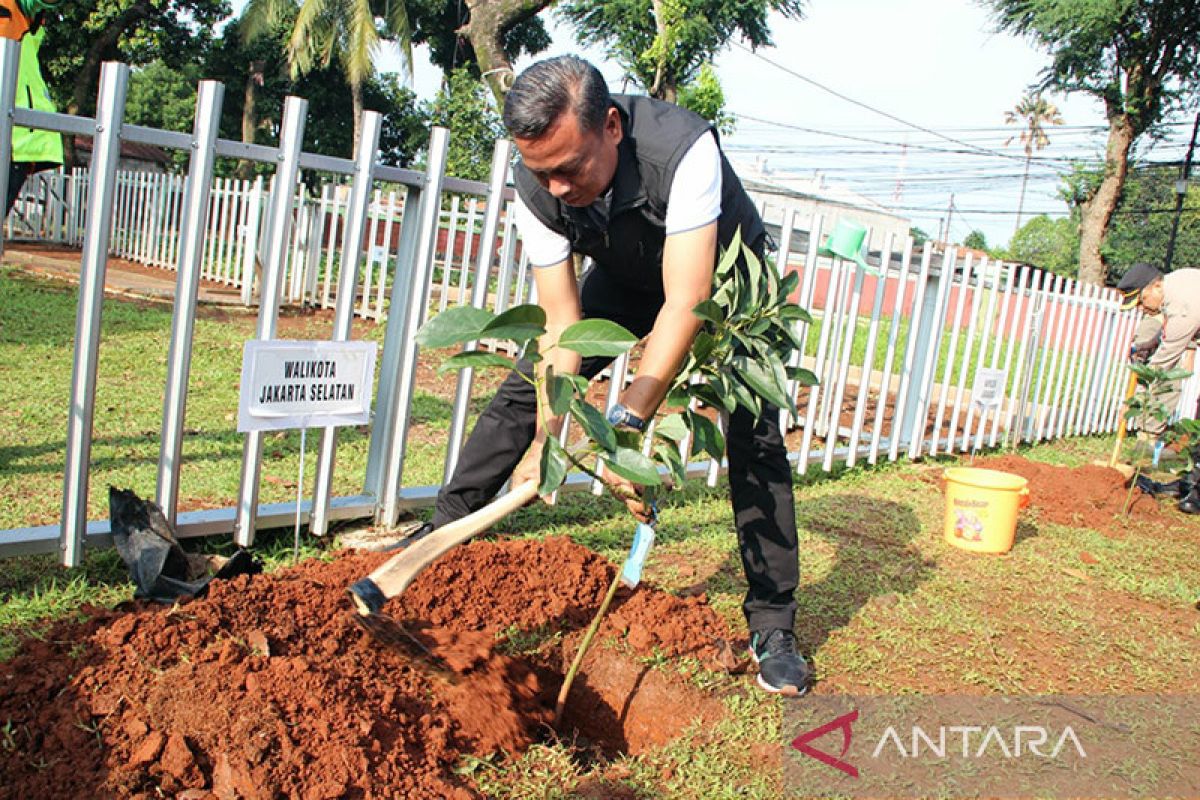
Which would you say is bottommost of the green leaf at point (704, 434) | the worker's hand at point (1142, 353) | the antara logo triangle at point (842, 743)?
the antara logo triangle at point (842, 743)

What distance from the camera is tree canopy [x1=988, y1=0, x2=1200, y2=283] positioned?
1647 centimetres

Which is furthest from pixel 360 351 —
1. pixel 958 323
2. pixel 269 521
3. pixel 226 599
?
pixel 958 323

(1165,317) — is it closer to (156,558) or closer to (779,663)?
(779,663)

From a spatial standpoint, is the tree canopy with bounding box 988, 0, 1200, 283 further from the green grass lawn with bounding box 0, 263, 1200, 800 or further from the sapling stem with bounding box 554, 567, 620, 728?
the sapling stem with bounding box 554, 567, 620, 728

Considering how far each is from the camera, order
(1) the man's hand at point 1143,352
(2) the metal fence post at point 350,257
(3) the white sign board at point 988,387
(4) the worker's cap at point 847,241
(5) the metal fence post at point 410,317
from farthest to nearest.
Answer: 1. (1) the man's hand at point 1143,352
2. (3) the white sign board at point 988,387
3. (4) the worker's cap at point 847,241
4. (5) the metal fence post at point 410,317
5. (2) the metal fence post at point 350,257

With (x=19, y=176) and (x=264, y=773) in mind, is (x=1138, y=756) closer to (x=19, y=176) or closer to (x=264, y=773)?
(x=264, y=773)

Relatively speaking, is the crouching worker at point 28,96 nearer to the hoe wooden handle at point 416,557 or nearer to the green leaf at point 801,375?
the hoe wooden handle at point 416,557

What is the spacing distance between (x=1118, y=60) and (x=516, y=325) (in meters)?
19.0

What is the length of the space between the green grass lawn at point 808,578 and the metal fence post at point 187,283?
0.38 metres

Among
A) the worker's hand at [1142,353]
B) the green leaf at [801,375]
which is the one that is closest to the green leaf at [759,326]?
the green leaf at [801,375]

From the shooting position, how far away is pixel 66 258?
14.8m

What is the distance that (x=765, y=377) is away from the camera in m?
2.39

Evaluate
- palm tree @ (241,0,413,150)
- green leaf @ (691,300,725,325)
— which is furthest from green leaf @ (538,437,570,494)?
palm tree @ (241,0,413,150)

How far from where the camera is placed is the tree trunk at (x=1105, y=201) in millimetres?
16625
